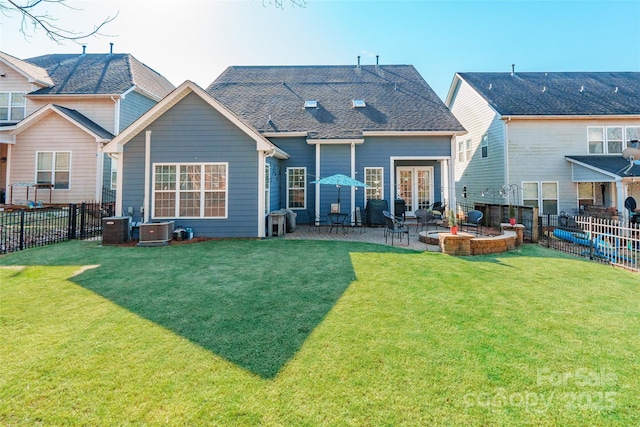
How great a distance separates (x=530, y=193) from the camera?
48.8 feet

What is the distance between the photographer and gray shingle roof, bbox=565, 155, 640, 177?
13.1 meters

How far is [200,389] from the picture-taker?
7.97 feet

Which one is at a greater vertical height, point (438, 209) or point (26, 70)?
point (26, 70)

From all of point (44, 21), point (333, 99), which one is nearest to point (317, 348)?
point (44, 21)

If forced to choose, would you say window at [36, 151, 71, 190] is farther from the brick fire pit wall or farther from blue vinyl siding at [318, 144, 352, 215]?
the brick fire pit wall

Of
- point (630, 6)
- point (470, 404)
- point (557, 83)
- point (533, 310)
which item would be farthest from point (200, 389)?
point (557, 83)

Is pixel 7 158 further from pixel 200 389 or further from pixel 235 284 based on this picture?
pixel 200 389

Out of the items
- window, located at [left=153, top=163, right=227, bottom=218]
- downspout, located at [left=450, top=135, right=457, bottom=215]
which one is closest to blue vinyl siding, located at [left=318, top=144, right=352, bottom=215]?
downspout, located at [left=450, top=135, right=457, bottom=215]

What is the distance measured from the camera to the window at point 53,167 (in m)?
13.9

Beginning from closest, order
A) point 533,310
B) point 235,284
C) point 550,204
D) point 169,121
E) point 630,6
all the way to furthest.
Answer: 1. point 533,310
2. point 235,284
3. point 169,121
4. point 630,6
5. point 550,204

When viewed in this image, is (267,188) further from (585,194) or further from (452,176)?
(585,194)

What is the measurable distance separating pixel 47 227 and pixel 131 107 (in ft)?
31.1

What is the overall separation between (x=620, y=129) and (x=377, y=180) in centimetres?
1306

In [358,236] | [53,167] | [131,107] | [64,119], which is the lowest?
[358,236]
